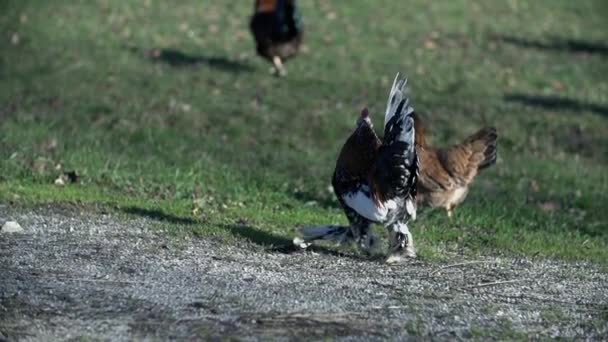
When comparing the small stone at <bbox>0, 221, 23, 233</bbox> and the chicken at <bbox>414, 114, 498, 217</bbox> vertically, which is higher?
the chicken at <bbox>414, 114, 498, 217</bbox>

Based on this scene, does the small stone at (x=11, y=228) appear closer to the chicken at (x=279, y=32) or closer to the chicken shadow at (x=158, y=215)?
the chicken shadow at (x=158, y=215)

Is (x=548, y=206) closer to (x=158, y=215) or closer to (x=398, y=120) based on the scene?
(x=158, y=215)

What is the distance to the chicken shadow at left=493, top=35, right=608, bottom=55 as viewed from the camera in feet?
68.1

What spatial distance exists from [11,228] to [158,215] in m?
1.35

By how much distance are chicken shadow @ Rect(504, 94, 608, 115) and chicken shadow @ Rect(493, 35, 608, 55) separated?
389cm

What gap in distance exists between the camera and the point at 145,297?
267 inches

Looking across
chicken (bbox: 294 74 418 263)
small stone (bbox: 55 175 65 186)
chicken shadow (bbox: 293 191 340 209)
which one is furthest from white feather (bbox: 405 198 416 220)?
small stone (bbox: 55 175 65 186)

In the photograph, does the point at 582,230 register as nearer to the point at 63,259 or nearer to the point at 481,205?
the point at 481,205

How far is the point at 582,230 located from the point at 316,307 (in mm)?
4985

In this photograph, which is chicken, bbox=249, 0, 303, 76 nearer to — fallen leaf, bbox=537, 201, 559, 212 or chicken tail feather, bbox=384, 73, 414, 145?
fallen leaf, bbox=537, 201, 559, 212

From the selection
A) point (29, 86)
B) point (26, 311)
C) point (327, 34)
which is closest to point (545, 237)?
point (26, 311)

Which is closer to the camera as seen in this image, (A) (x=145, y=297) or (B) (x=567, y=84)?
(A) (x=145, y=297)

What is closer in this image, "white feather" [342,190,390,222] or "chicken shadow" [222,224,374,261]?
"white feather" [342,190,390,222]

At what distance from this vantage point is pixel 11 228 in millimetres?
8570
